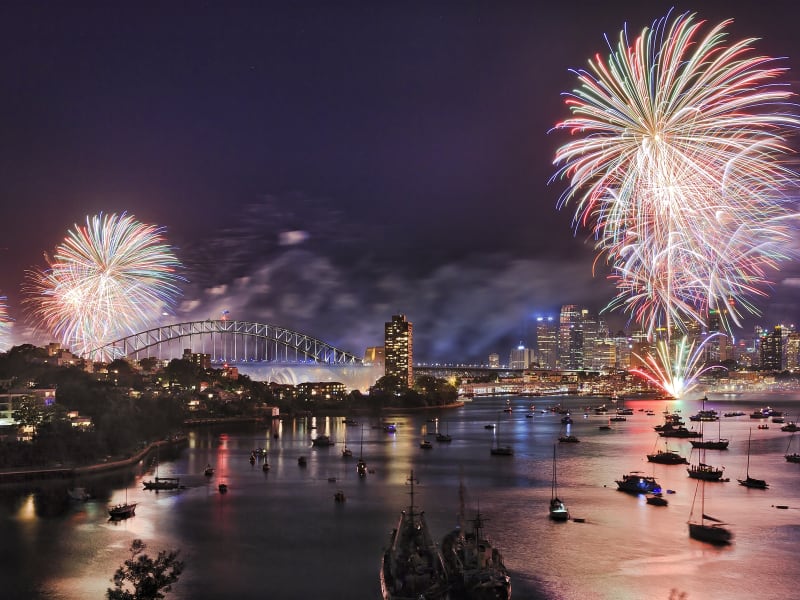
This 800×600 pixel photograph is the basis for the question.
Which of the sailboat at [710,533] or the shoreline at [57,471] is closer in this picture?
the sailboat at [710,533]

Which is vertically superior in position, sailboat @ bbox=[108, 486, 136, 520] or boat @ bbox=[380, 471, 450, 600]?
boat @ bbox=[380, 471, 450, 600]

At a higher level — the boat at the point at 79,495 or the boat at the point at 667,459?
the boat at the point at 79,495

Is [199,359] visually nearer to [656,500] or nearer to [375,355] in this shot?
[375,355]

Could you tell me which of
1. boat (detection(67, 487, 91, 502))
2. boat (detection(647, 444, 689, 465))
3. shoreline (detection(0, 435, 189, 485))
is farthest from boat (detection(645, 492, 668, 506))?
shoreline (detection(0, 435, 189, 485))

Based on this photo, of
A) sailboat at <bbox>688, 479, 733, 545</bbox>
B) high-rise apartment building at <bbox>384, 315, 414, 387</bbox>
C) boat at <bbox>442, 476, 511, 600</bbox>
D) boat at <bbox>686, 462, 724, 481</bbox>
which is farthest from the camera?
high-rise apartment building at <bbox>384, 315, 414, 387</bbox>

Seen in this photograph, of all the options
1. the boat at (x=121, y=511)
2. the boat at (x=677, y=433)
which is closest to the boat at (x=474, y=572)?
the boat at (x=121, y=511)

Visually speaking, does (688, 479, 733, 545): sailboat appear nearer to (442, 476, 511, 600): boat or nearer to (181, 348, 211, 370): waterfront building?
(442, 476, 511, 600): boat

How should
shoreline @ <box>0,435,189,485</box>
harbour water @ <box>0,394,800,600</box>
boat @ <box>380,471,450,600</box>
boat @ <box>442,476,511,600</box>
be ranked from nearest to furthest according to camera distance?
boat @ <box>442,476,511,600</box>, boat @ <box>380,471,450,600</box>, harbour water @ <box>0,394,800,600</box>, shoreline @ <box>0,435,189,485</box>

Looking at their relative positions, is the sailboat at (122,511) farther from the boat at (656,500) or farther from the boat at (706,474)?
the boat at (706,474)
